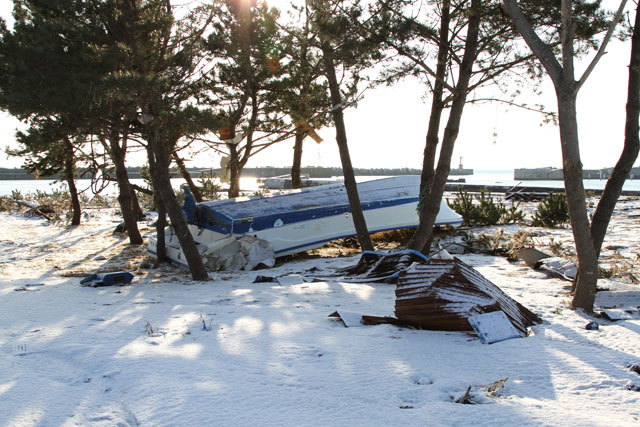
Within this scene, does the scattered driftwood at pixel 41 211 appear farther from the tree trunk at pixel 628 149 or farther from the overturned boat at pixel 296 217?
the tree trunk at pixel 628 149

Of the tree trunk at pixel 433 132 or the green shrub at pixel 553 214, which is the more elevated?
the tree trunk at pixel 433 132

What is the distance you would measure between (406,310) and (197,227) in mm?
6352

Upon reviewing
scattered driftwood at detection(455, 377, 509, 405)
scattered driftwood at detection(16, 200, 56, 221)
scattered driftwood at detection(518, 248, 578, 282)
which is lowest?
scattered driftwood at detection(16, 200, 56, 221)

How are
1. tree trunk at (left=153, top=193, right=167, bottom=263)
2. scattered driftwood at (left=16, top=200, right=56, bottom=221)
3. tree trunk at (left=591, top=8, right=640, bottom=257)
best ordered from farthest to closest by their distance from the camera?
1. scattered driftwood at (left=16, top=200, right=56, bottom=221)
2. tree trunk at (left=153, top=193, right=167, bottom=263)
3. tree trunk at (left=591, top=8, right=640, bottom=257)

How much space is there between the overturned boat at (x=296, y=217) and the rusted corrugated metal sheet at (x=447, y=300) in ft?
17.1

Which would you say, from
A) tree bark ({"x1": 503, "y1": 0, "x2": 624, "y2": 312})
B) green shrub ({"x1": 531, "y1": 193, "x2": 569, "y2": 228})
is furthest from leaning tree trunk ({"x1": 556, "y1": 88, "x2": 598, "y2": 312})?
green shrub ({"x1": 531, "y1": 193, "x2": 569, "y2": 228})

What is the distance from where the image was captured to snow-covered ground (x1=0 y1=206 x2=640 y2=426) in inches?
→ 86.3

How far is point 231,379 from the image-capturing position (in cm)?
260

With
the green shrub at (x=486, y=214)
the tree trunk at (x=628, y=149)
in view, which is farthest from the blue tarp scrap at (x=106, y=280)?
the green shrub at (x=486, y=214)

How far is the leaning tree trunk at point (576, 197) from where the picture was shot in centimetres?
394

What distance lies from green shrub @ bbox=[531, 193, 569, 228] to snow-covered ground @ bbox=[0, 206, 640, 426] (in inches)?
254

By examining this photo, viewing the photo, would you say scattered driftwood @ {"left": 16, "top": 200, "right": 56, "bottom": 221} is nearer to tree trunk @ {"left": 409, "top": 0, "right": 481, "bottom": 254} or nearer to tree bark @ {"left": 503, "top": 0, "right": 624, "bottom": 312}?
tree trunk @ {"left": 409, "top": 0, "right": 481, "bottom": 254}

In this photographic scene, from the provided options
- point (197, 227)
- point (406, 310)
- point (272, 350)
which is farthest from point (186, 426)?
point (197, 227)

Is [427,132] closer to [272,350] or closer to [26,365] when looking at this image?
[272,350]
